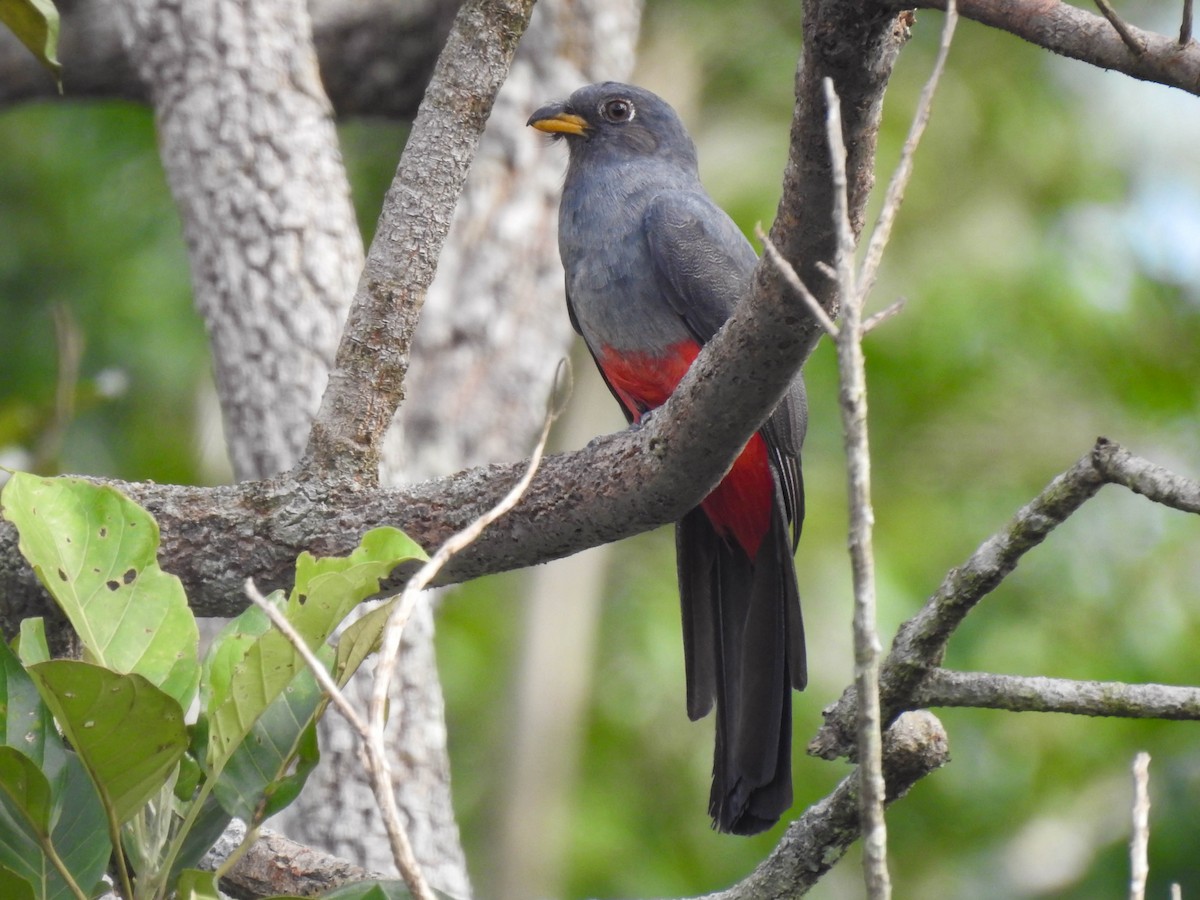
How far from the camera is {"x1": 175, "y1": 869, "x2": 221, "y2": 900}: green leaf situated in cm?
194

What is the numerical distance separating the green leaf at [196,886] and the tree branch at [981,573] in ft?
3.38

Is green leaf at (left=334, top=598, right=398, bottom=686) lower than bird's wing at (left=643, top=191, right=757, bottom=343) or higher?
lower

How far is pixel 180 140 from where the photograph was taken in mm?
5234

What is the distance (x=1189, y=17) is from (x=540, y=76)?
17.4 ft

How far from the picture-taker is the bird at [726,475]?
3.44m

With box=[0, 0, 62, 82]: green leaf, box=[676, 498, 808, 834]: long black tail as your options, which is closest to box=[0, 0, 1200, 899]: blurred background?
box=[676, 498, 808, 834]: long black tail

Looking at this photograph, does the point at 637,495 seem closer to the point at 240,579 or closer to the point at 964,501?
the point at 240,579

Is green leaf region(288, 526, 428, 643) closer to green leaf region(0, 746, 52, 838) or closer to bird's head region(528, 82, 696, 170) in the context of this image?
green leaf region(0, 746, 52, 838)

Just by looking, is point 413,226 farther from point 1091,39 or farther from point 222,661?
point 1091,39

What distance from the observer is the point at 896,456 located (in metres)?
11.2

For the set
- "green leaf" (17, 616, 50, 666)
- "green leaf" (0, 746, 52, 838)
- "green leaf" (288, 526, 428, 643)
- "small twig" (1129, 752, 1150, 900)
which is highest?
"green leaf" (288, 526, 428, 643)

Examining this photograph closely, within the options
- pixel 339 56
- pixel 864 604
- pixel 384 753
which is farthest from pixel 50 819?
pixel 339 56

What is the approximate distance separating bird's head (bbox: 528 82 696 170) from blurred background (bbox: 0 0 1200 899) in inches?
137

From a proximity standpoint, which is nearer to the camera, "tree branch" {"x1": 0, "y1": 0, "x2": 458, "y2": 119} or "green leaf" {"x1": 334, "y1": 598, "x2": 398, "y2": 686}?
"green leaf" {"x1": 334, "y1": 598, "x2": 398, "y2": 686}
